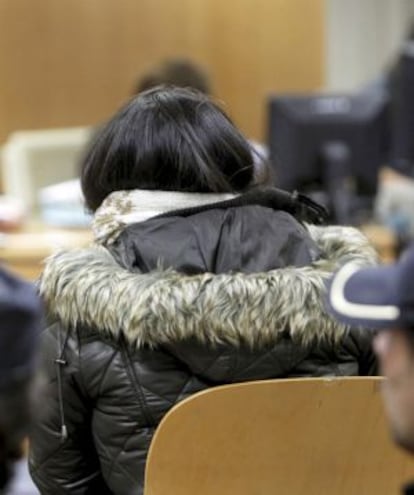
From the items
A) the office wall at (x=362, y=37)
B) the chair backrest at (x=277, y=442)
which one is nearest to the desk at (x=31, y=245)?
the chair backrest at (x=277, y=442)

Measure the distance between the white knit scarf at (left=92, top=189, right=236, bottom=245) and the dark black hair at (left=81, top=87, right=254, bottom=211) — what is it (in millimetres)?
16

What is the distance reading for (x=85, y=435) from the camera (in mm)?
1794

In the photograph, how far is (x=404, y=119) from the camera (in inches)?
143

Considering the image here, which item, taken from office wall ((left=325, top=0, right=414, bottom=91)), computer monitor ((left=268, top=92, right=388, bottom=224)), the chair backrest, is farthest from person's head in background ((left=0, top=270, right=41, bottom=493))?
office wall ((left=325, top=0, right=414, bottom=91))

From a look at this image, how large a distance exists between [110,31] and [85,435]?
367 centimetres

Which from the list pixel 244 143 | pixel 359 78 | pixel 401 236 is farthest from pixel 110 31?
pixel 244 143

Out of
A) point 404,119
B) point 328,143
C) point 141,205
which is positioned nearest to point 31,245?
point 328,143

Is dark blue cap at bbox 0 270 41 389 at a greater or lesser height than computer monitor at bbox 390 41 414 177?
greater

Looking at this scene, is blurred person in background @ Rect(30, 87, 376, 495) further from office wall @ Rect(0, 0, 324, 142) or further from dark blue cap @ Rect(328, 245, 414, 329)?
office wall @ Rect(0, 0, 324, 142)

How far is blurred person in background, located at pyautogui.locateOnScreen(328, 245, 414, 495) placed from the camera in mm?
1046

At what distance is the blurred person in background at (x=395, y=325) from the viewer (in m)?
1.05

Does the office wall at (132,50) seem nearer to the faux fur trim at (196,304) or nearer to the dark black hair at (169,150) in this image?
the dark black hair at (169,150)

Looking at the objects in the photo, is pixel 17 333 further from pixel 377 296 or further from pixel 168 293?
pixel 168 293

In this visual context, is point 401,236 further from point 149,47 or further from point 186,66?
point 149,47
